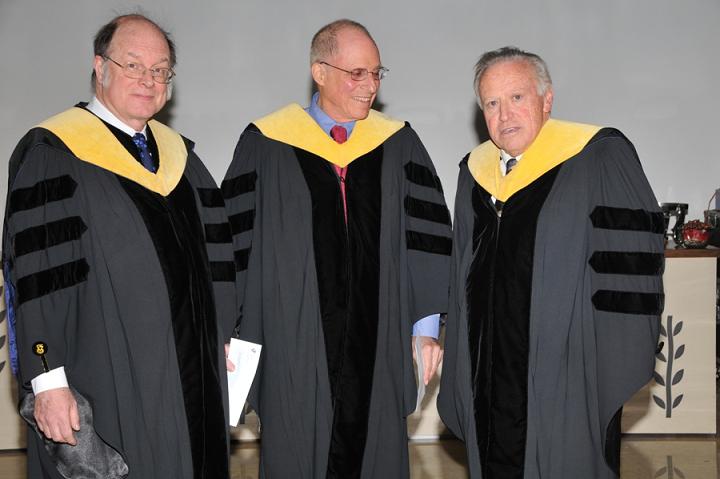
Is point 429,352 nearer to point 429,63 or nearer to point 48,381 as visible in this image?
point 48,381

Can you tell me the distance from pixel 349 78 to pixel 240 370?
1126mm

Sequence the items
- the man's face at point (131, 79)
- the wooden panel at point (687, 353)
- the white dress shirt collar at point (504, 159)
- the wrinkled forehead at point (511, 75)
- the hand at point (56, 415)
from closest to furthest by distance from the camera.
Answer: the hand at point (56, 415), the man's face at point (131, 79), the wrinkled forehead at point (511, 75), the white dress shirt collar at point (504, 159), the wooden panel at point (687, 353)

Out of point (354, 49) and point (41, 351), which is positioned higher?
point (354, 49)

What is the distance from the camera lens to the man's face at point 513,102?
9.32 ft

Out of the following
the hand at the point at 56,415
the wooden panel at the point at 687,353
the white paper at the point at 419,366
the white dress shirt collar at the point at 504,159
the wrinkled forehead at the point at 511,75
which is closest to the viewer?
the hand at the point at 56,415

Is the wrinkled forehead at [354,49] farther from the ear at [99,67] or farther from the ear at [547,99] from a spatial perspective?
the ear at [99,67]

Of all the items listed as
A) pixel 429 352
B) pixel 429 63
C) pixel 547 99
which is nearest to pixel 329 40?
pixel 547 99

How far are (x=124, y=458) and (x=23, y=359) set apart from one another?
0.42 m

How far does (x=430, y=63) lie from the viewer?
5.85m

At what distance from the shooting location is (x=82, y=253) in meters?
2.55

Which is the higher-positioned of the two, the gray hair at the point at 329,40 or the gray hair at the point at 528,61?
the gray hair at the point at 329,40

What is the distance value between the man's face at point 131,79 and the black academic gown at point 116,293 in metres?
0.09

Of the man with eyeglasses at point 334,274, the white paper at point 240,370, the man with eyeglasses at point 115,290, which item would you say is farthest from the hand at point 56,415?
the man with eyeglasses at point 334,274

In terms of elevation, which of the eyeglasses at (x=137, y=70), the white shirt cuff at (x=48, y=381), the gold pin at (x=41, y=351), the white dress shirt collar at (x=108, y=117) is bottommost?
the white shirt cuff at (x=48, y=381)
